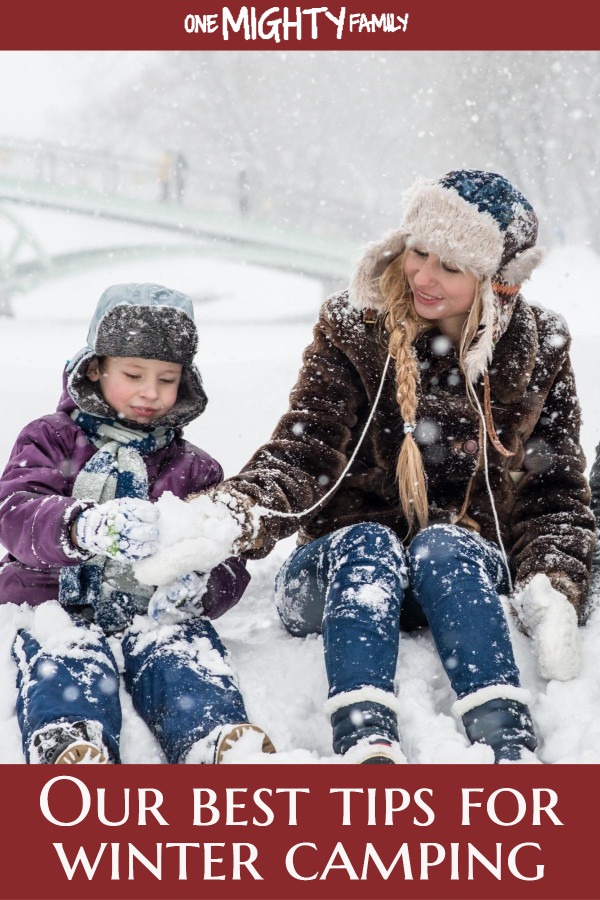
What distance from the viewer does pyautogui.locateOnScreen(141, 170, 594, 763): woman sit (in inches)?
90.5

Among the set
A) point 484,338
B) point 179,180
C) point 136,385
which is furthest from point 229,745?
point 179,180

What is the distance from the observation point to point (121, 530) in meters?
2.13

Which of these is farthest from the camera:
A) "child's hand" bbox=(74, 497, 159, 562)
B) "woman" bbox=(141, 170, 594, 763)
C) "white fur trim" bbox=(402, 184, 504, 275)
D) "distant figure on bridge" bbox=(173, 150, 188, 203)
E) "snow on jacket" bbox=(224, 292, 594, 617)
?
"distant figure on bridge" bbox=(173, 150, 188, 203)

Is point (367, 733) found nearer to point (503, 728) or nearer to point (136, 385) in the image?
point (503, 728)

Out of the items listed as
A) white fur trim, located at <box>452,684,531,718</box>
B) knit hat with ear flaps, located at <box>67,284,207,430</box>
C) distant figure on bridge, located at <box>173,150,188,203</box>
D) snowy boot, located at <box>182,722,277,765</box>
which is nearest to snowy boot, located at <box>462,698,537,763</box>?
white fur trim, located at <box>452,684,531,718</box>

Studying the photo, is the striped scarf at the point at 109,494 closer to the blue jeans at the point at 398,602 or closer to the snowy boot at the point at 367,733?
the blue jeans at the point at 398,602

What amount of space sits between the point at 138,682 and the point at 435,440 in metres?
1.08

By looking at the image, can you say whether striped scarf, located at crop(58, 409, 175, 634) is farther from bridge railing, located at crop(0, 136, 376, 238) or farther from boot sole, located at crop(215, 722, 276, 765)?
bridge railing, located at crop(0, 136, 376, 238)

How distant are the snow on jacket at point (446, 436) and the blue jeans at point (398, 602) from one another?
0.87ft

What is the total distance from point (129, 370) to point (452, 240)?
3.22 ft

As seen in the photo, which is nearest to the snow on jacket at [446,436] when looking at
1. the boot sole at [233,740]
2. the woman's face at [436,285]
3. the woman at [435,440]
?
the woman at [435,440]

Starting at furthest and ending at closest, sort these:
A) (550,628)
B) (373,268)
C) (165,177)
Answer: (165,177) → (373,268) → (550,628)

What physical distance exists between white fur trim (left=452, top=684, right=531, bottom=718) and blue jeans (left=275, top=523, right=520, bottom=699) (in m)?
0.03

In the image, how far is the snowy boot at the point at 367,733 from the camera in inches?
71.2
